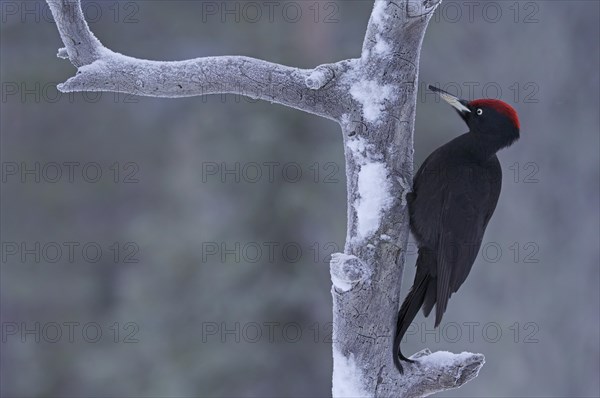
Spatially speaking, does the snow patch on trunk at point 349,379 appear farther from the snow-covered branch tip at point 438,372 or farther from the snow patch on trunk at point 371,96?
the snow patch on trunk at point 371,96

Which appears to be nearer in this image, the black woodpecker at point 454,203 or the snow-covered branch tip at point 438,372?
the snow-covered branch tip at point 438,372

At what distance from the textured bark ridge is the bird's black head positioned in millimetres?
803

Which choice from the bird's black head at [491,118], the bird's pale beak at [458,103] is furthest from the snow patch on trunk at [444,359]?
the bird's pale beak at [458,103]

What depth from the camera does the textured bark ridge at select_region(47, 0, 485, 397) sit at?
329cm

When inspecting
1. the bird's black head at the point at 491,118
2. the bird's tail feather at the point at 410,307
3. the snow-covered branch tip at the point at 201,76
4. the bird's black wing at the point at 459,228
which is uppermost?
the snow-covered branch tip at the point at 201,76

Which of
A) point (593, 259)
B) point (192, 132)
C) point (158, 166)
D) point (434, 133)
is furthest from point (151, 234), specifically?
point (593, 259)

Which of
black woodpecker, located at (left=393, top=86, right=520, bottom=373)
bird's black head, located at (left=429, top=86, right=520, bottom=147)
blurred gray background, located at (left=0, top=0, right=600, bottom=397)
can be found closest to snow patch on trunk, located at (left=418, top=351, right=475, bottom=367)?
black woodpecker, located at (left=393, top=86, right=520, bottom=373)

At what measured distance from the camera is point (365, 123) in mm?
3334

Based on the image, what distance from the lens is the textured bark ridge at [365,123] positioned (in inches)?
130

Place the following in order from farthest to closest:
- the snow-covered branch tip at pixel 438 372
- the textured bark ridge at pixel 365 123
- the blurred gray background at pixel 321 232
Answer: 1. the blurred gray background at pixel 321 232
2. the snow-covered branch tip at pixel 438 372
3. the textured bark ridge at pixel 365 123

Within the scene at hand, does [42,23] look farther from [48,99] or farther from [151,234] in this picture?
[151,234]

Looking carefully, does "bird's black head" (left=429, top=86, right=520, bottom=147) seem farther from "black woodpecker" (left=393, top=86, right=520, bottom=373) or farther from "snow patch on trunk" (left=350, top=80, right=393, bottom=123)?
"snow patch on trunk" (left=350, top=80, right=393, bottom=123)

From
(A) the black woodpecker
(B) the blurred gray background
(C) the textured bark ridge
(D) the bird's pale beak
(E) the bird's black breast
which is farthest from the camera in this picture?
(B) the blurred gray background

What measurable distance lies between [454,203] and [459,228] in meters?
0.13
